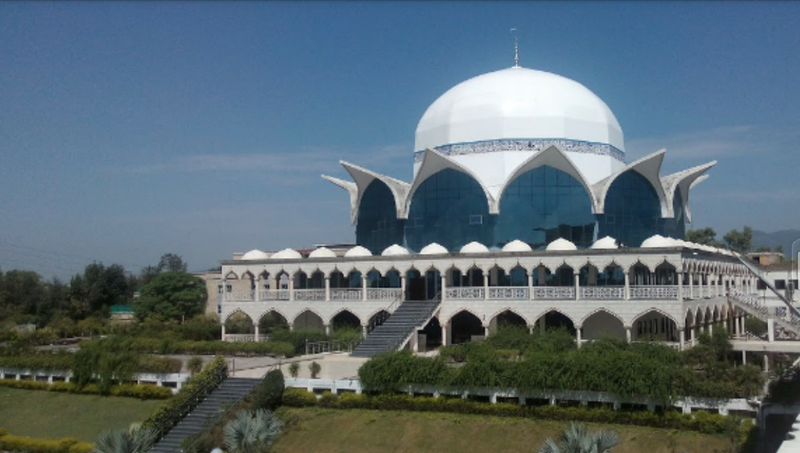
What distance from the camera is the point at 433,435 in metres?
19.7

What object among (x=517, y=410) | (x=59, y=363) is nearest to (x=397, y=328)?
(x=517, y=410)

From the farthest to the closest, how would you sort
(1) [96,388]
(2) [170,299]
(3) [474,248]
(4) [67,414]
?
(2) [170,299]
(3) [474,248]
(1) [96,388]
(4) [67,414]

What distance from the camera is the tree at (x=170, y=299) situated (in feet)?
150

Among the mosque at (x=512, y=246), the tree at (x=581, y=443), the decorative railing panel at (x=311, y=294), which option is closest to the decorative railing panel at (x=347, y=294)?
the mosque at (x=512, y=246)

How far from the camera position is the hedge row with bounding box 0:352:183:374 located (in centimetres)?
2430

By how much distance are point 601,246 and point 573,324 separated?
10.3ft

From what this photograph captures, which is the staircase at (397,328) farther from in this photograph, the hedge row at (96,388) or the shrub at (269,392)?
the hedge row at (96,388)

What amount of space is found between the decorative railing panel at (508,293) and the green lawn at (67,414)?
1314 cm

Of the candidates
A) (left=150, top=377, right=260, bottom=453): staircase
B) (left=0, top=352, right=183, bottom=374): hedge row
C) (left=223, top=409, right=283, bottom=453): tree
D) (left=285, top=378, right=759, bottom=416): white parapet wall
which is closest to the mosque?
(left=285, top=378, right=759, bottom=416): white parapet wall

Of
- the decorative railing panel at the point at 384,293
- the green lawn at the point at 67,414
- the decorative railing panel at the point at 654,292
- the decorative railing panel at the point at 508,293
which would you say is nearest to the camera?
the green lawn at the point at 67,414

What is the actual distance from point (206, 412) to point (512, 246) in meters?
14.4

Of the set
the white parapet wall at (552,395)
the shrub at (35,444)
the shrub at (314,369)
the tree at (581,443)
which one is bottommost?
the shrub at (35,444)

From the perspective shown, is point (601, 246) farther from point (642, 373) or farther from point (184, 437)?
point (184, 437)

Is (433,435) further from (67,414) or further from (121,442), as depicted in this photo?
(67,414)
